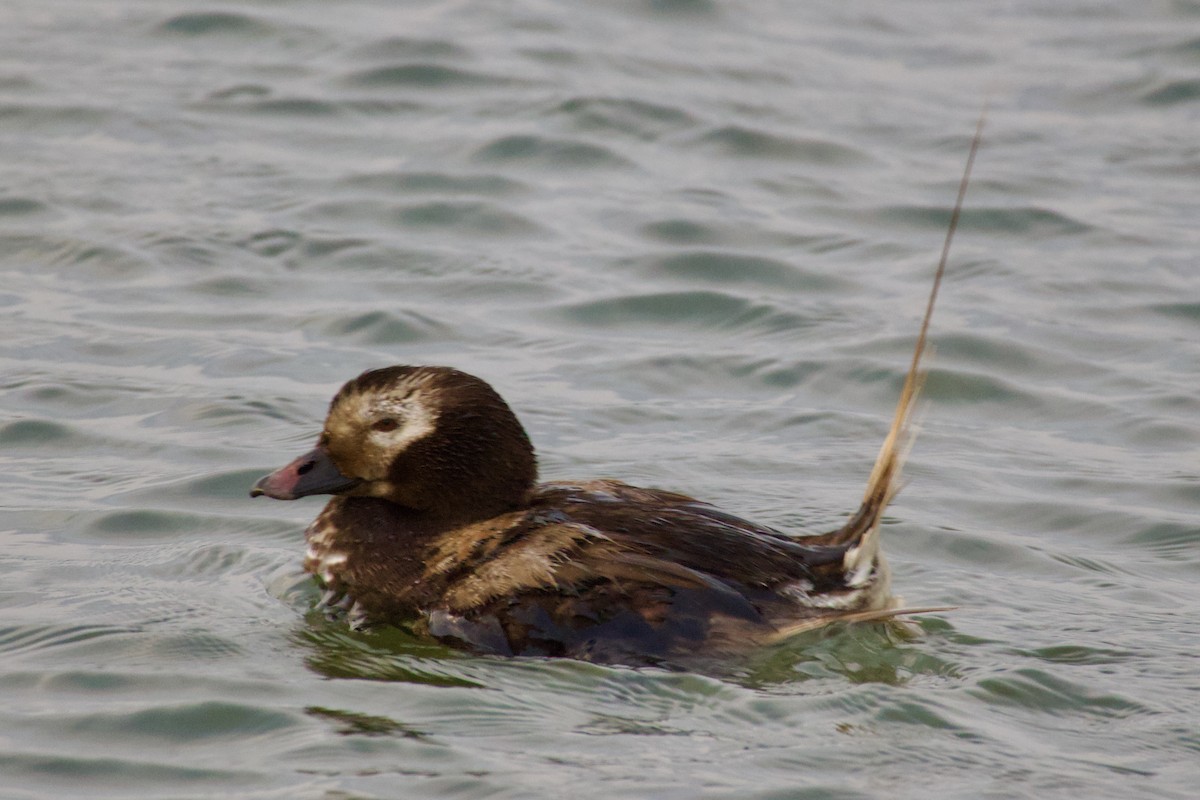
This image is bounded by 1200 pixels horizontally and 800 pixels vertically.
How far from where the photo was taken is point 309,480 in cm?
630

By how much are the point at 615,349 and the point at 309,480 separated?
11.0 feet

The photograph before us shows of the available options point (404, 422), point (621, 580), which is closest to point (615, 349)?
point (404, 422)

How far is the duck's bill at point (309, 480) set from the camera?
6.29 m

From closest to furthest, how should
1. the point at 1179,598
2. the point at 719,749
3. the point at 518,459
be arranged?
the point at 719,749 < the point at 518,459 < the point at 1179,598

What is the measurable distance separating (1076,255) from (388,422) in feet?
19.6

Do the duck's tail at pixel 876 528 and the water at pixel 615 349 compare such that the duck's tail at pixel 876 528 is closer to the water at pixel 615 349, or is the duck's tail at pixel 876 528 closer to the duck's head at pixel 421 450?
the water at pixel 615 349

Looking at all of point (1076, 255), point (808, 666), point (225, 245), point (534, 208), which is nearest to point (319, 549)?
point (808, 666)

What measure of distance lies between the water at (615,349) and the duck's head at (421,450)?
1.57 feet

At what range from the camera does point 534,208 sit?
1145 cm

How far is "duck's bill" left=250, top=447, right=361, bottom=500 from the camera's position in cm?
629

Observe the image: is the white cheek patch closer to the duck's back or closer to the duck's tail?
the duck's back

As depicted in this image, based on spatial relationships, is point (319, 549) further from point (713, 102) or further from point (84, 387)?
point (713, 102)

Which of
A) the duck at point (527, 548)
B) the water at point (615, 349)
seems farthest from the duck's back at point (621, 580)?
the water at point (615, 349)

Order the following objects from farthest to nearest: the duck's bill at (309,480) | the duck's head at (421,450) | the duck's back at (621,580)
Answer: the duck's bill at (309,480) → the duck's head at (421,450) → the duck's back at (621,580)
